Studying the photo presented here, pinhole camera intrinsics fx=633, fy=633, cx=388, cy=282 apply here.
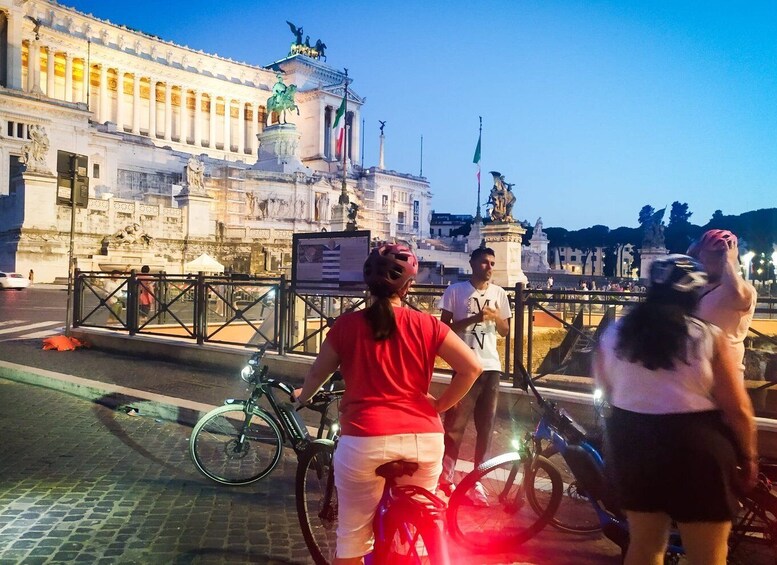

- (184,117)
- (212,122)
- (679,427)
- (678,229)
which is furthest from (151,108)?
(679,427)

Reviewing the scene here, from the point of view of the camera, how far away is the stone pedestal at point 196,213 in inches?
1655

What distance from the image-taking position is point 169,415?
791 cm

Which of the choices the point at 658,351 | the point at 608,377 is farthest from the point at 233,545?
the point at 658,351

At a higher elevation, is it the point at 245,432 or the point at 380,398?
the point at 380,398

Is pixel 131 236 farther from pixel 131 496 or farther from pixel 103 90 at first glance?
pixel 103 90

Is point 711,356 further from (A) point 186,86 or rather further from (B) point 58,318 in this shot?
(A) point 186,86

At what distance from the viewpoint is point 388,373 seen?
9.07 feet

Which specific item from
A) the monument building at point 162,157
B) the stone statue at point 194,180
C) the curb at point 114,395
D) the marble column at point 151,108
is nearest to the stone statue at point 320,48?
the monument building at point 162,157

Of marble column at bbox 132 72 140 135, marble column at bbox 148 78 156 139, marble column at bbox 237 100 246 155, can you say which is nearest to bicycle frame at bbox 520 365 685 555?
marble column at bbox 132 72 140 135

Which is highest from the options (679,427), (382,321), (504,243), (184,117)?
(184,117)

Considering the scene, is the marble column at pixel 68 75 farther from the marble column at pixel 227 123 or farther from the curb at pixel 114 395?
the curb at pixel 114 395

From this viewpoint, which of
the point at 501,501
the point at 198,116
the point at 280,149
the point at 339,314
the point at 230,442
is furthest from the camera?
the point at 198,116

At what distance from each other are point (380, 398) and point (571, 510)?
304cm

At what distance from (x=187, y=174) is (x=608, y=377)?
44.3 meters
